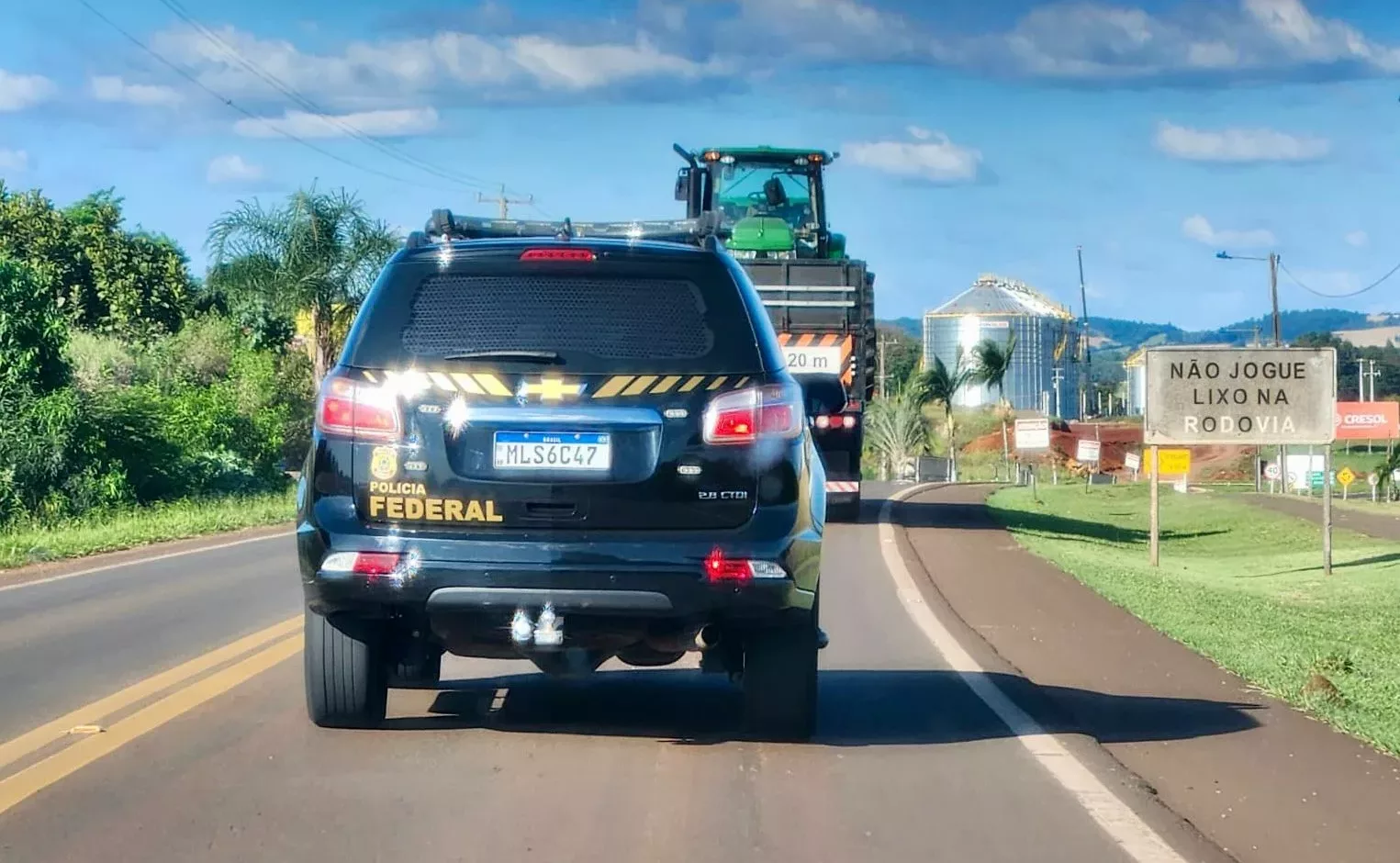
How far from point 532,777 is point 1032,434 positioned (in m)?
49.8

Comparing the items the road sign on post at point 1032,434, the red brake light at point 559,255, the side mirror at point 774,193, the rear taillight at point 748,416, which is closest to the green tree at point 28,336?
the side mirror at point 774,193

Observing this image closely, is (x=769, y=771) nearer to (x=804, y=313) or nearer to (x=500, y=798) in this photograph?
(x=500, y=798)

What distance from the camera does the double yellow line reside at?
22.4 feet

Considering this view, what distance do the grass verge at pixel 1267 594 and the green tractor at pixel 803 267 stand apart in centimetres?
313

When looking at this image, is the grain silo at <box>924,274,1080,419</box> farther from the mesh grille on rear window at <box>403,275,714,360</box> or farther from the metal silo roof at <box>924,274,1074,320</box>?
the mesh grille on rear window at <box>403,275,714,360</box>

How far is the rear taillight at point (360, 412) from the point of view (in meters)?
6.88

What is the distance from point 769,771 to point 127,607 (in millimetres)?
7349

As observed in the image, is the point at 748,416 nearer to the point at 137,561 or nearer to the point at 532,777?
the point at 532,777

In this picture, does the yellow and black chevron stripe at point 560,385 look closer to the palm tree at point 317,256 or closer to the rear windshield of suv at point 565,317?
the rear windshield of suv at point 565,317

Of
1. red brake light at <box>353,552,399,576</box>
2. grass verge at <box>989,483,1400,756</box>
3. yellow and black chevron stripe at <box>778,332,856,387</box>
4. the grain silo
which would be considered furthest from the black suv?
the grain silo

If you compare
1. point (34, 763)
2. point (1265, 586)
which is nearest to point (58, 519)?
point (1265, 586)

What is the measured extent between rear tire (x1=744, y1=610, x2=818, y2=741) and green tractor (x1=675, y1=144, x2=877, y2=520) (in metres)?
14.8

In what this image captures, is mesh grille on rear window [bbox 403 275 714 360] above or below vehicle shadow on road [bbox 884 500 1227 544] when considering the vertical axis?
above

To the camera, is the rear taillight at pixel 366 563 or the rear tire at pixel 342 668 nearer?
the rear taillight at pixel 366 563
